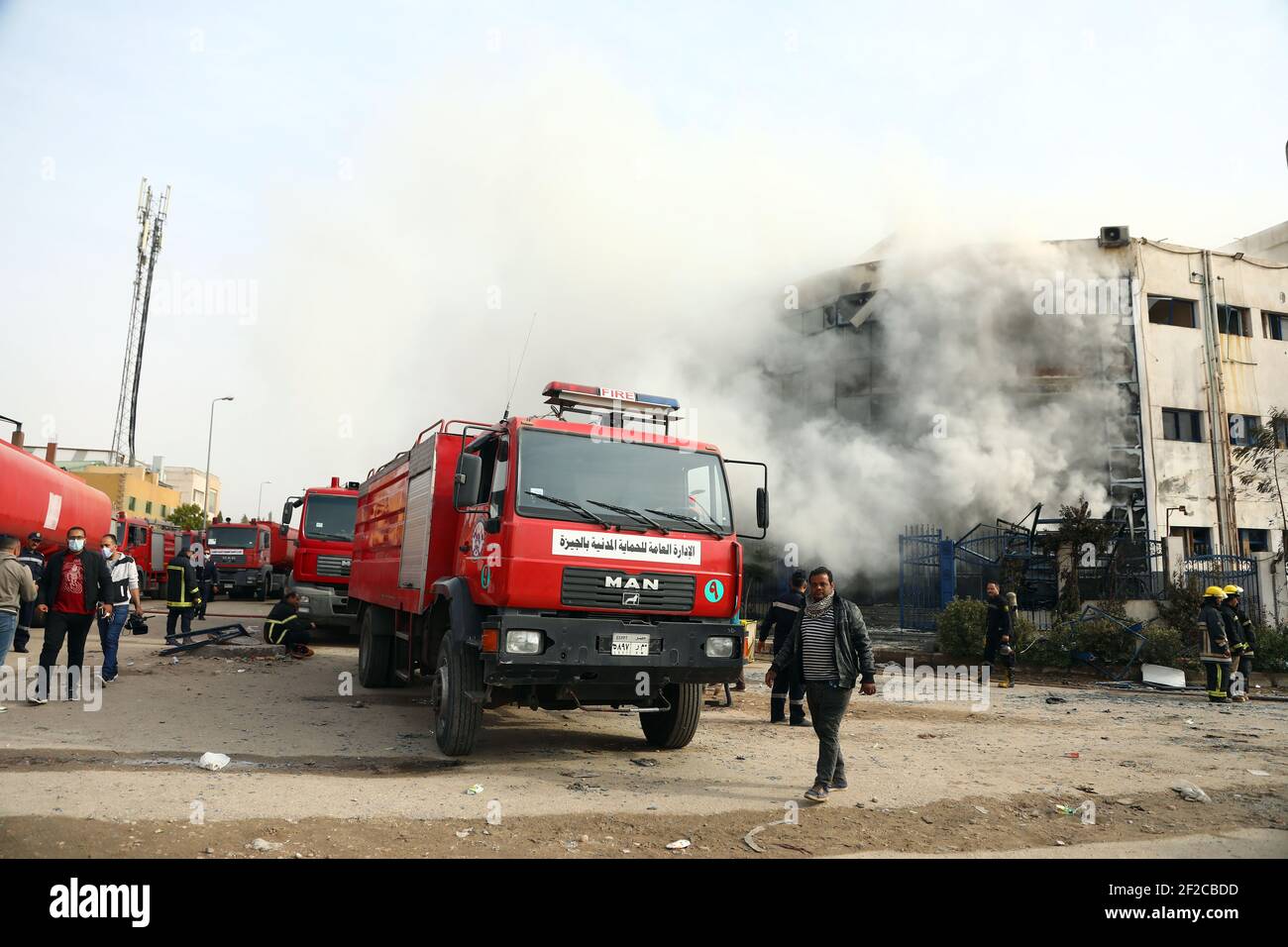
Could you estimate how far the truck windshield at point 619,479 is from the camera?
5.74 metres

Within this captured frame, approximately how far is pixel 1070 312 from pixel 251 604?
24962 mm

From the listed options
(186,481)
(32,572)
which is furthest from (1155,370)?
(186,481)

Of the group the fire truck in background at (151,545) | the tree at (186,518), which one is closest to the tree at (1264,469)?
the fire truck in background at (151,545)

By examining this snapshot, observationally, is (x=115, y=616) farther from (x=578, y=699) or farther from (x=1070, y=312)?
(x=1070, y=312)

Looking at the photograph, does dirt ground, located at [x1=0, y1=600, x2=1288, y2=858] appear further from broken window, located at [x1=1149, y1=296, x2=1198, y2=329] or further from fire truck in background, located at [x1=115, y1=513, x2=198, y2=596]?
broken window, located at [x1=1149, y1=296, x2=1198, y2=329]

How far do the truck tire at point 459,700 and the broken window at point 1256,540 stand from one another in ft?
78.4

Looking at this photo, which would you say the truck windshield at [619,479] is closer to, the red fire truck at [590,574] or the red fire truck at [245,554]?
the red fire truck at [590,574]

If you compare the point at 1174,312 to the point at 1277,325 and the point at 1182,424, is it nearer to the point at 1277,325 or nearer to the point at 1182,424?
the point at 1182,424

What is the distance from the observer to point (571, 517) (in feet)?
18.6

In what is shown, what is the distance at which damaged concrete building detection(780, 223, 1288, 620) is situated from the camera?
21.7 m

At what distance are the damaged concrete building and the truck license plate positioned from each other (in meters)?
17.4

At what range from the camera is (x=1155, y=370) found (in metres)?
22.1

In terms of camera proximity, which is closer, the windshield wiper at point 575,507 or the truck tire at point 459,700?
the windshield wiper at point 575,507

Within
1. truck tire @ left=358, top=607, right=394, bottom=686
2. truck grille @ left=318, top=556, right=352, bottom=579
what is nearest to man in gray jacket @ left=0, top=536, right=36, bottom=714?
truck tire @ left=358, top=607, right=394, bottom=686
